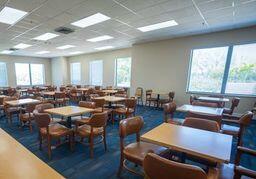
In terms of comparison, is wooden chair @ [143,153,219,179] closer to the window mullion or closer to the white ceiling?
the white ceiling

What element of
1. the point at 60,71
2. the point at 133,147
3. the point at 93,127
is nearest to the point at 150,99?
the point at 93,127

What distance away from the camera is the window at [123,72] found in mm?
8148

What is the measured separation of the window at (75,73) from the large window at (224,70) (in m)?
7.88

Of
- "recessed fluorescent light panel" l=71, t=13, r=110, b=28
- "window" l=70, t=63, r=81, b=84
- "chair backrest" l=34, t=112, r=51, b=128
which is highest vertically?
"recessed fluorescent light panel" l=71, t=13, r=110, b=28

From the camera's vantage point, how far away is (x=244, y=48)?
15.5 feet

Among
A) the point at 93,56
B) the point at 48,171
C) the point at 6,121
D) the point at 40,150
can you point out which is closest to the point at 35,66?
the point at 93,56

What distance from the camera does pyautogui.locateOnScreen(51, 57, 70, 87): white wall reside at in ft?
36.6

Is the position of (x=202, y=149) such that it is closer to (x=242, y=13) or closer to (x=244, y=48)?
(x=242, y=13)

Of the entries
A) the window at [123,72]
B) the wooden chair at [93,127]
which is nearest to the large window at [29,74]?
the window at [123,72]

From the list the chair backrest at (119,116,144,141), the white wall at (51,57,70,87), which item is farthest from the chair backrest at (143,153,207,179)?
the white wall at (51,57,70,87)

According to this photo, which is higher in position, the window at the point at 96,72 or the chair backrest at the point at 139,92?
the window at the point at 96,72

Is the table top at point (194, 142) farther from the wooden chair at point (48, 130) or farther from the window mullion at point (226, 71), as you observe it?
the window mullion at point (226, 71)

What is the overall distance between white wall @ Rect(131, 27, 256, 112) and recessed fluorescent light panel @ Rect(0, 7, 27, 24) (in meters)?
4.63

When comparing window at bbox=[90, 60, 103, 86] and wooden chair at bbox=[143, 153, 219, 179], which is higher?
window at bbox=[90, 60, 103, 86]
